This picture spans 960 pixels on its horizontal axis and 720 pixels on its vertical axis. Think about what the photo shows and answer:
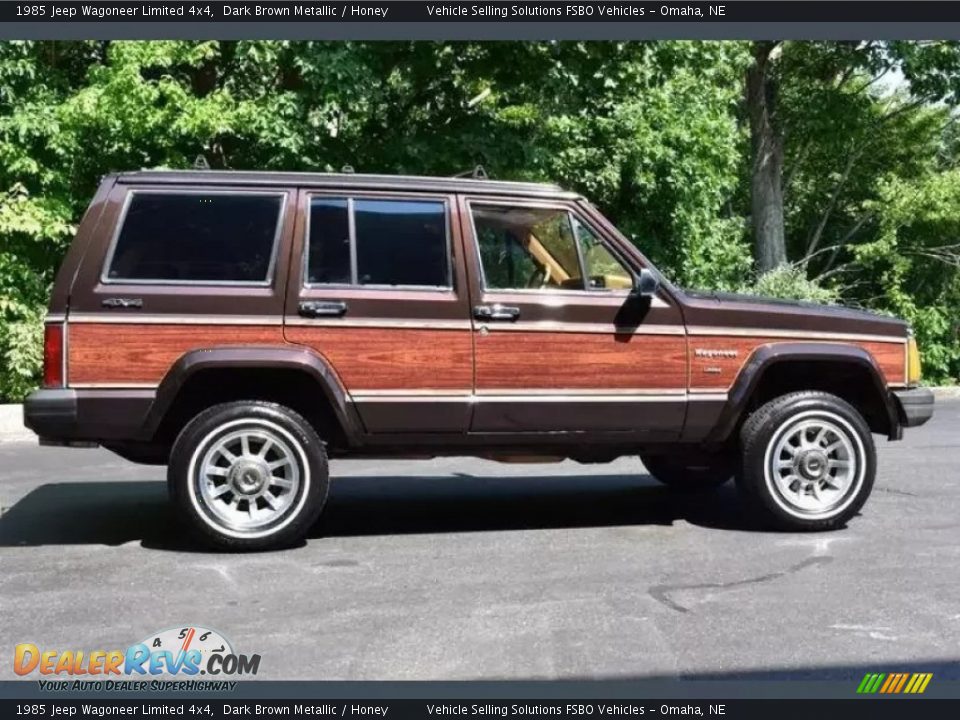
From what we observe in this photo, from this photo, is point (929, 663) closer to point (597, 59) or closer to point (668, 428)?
point (668, 428)

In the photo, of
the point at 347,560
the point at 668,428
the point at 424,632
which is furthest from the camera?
the point at 668,428

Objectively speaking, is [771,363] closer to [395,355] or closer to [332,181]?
[395,355]

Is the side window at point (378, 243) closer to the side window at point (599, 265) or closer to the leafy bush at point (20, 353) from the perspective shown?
the side window at point (599, 265)

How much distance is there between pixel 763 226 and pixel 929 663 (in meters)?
14.6

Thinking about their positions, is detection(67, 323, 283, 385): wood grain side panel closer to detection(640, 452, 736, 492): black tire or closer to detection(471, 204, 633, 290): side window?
detection(471, 204, 633, 290): side window

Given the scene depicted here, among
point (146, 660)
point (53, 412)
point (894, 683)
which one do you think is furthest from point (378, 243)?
point (894, 683)

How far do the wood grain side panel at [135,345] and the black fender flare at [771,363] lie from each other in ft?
8.55

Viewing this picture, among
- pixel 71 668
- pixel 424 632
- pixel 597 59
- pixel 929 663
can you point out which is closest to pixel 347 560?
pixel 424 632

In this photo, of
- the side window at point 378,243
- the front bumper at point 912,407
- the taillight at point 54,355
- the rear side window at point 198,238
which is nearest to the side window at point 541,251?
the side window at point 378,243

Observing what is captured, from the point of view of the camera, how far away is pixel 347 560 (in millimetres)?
5547

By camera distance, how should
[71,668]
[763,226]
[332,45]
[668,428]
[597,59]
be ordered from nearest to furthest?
[71,668], [668,428], [332,45], [597,59], [763,226]

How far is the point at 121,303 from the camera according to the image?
5.46 metres

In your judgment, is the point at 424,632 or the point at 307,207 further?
the point at 307,207

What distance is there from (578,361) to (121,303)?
2.43 metres
